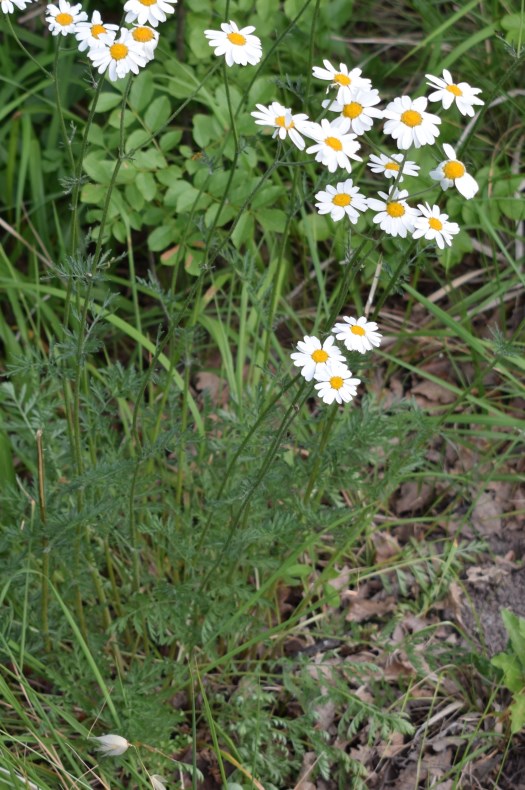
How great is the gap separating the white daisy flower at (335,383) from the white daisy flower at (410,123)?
0.36 m

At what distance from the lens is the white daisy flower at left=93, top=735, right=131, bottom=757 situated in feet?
5.30

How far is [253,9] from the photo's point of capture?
2.75 m

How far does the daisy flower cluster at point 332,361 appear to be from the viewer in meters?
1.41

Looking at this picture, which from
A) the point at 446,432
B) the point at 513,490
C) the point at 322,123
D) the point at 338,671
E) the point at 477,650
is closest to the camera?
the point at 322,123

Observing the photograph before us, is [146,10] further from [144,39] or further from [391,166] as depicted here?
[391,166]

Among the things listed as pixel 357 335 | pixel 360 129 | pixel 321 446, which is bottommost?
pixel 321 446

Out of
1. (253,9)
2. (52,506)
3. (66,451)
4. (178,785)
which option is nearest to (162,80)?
(253,9)

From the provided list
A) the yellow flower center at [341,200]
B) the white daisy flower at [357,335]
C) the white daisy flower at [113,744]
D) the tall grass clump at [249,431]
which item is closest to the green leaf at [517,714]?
the tall grass clump at [249,431]

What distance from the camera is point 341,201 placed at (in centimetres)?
145

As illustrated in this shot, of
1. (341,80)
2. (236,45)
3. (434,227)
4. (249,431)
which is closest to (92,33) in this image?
(236,45)

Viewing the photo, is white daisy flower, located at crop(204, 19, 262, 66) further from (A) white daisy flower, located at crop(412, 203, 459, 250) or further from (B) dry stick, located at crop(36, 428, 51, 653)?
(B) dry stick, located at crop(36, 428, 51, 653)

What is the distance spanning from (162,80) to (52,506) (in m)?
1.58

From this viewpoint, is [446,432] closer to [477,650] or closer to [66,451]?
[477,650]

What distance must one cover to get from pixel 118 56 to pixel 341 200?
0.42 meters
